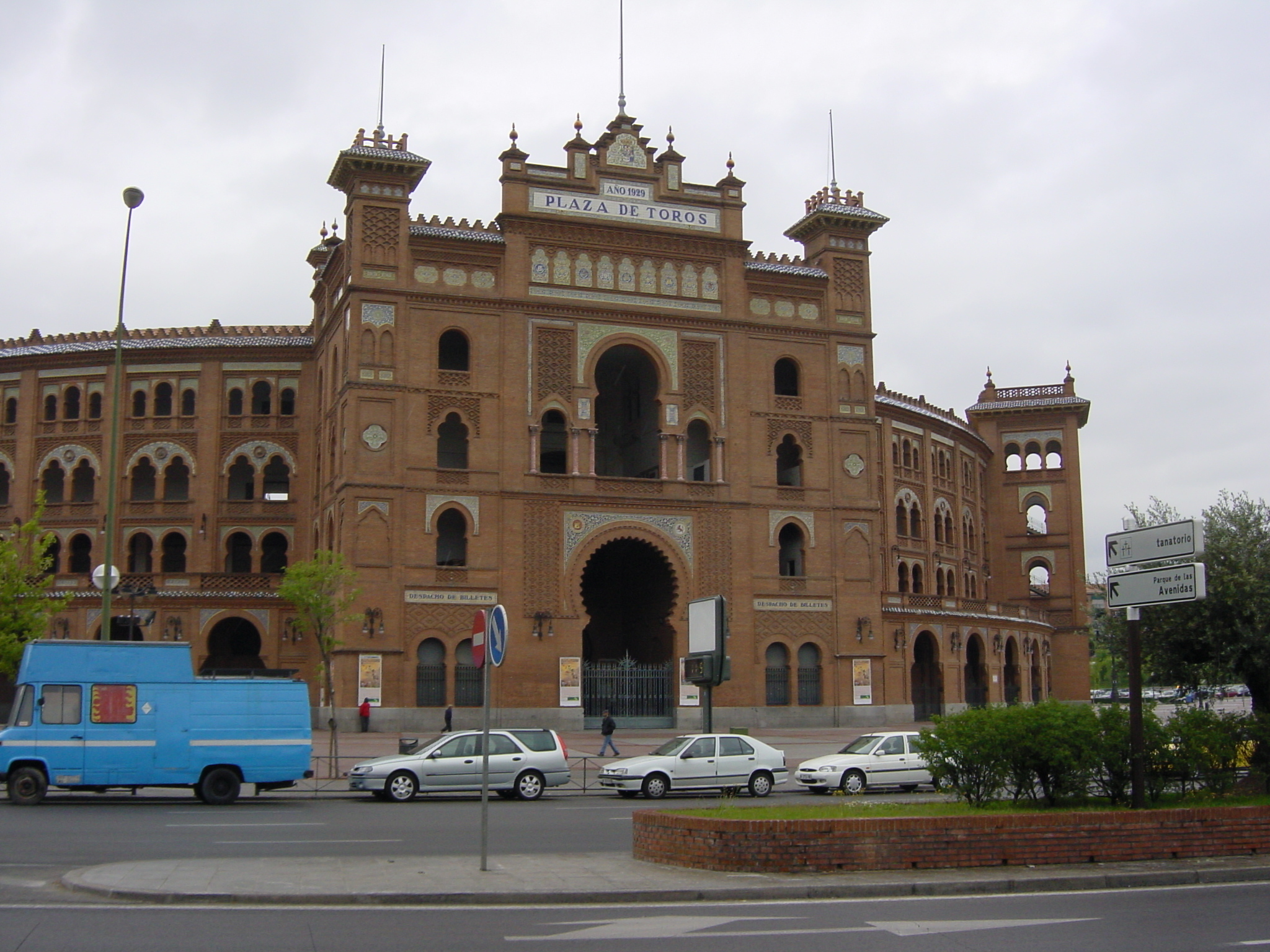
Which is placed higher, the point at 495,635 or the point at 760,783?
the point at 495,635

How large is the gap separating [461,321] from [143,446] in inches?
583

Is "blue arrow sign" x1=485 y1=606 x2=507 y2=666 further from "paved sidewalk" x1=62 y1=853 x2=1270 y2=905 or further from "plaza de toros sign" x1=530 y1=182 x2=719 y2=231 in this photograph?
"plaza de toros sign" x1=530 y1=182 x2=719 y2=231

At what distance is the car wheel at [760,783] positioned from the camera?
26.1 metres

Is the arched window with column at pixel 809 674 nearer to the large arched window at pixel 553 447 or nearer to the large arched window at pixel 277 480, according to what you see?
the large arched window at pixel 553 447

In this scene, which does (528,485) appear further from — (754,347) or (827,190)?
(827,190)

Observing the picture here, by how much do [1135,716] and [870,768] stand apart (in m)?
11.9

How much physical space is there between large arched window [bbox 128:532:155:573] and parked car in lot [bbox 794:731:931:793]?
32.3 m

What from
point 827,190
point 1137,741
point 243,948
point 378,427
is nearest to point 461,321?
point 378,427

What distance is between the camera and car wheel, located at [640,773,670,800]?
84.2ft

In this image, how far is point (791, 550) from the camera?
4912 centimetres

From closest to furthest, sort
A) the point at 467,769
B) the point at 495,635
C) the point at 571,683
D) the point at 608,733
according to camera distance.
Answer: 1. the point at 495,635
2. the point at 467,769
3. the point at 608,733
4. the point at 571,683

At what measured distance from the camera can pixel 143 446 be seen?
50750 mm

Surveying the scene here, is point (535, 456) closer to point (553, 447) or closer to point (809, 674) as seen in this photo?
point (553, 447)

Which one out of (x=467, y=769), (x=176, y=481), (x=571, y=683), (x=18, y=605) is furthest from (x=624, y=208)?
(x=467, y=769)
